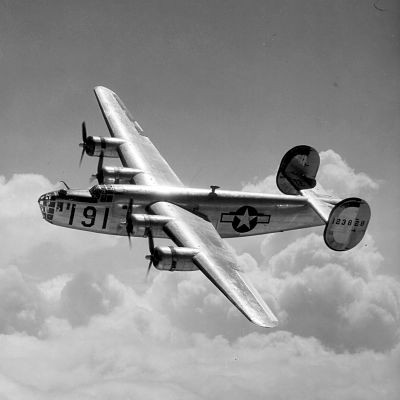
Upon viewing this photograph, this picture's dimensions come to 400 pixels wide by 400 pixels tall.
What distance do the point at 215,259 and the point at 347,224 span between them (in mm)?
9089

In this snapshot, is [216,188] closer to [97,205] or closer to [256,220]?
[256,220]

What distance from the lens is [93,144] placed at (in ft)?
114

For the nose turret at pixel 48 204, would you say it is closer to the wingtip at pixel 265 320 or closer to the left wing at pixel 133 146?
the left wing at pixel 133 146

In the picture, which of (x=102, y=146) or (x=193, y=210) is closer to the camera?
(x=193, y=210)

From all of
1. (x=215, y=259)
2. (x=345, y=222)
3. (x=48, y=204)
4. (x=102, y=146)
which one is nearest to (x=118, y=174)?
(x=102, y=146)

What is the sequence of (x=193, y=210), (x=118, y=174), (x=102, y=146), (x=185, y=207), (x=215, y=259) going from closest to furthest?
1. (x=215, y=259)
2. (x=185, y=207)
3. (x=193, y=210)
4. (x=118, y=174)
5. (x=102, y=146)

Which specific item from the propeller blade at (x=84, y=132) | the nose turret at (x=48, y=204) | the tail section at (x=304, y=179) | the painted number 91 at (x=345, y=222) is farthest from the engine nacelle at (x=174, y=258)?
the propeller blade at (x=84, y=132)

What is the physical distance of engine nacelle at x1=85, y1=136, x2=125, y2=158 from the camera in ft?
115

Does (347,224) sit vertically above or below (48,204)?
above

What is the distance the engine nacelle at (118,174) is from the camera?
3186 cm

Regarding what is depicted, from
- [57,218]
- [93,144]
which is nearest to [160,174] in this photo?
[93,144]

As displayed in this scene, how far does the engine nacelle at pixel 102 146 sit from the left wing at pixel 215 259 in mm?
7938

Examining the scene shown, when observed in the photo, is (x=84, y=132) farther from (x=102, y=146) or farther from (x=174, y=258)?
(x=174, y=258)

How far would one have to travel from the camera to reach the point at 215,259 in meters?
24.1
